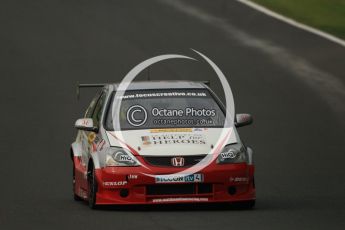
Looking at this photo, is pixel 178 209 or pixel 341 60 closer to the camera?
pixel 178 209

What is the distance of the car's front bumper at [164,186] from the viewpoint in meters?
13.3

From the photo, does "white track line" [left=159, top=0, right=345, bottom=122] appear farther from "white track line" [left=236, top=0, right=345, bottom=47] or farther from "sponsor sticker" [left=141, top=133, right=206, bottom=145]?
"sponsor sticker" [left=141, top=133, right=206, bottom=145]

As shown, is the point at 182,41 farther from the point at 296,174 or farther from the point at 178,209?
the point at 178,209

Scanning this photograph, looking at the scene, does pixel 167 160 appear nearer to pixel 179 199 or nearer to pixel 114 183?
pixel 179 199

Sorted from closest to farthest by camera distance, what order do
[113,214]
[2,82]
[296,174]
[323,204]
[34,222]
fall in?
[34,222] → [113,214] → [323,204] → [296,174] → [2,82]

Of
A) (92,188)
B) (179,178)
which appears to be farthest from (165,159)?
(92,188)

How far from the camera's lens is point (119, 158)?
13.5m

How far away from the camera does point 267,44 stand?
92.4 feet

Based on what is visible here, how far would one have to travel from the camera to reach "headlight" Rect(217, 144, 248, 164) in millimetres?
13453

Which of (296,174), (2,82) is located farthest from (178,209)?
(2,82)

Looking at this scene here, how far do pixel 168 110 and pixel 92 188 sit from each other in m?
1.30

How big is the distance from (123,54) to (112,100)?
12.8m
